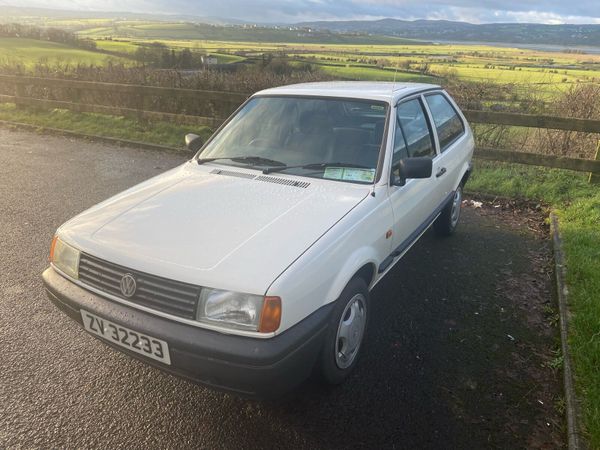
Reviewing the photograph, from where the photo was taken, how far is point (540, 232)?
5418 mm

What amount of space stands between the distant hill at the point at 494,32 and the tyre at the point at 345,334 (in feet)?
160

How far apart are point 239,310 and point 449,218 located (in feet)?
11.7

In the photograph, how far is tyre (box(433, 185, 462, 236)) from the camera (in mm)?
4934

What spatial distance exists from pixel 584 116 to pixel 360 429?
7.90 metres

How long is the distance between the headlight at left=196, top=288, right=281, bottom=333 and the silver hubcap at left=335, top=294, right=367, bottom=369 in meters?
0.63

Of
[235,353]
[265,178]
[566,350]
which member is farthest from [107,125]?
[566,350]

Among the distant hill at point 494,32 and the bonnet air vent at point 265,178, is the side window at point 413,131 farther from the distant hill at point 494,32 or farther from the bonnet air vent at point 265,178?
the distant hill at point 494,32

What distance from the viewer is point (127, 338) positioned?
2.28m

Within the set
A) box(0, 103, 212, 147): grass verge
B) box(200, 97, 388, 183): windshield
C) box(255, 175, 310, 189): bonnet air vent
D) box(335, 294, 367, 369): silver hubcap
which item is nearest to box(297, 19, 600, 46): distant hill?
box(0, 103, 212, 147): grass verge

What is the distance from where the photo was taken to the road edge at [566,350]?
2.34m

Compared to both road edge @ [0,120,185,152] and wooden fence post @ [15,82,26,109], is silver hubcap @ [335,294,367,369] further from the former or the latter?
wooden fence post @ [15,82,26,109]

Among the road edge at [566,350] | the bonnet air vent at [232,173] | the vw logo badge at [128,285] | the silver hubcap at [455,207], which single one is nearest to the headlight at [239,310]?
the vw logo badge at [128,285]

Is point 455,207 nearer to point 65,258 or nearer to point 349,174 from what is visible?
point 349,174

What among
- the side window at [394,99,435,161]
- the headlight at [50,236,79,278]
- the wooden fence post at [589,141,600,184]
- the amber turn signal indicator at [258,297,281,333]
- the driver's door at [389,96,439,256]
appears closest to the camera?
the amber turn signal indicator at [258,297,281,333]
